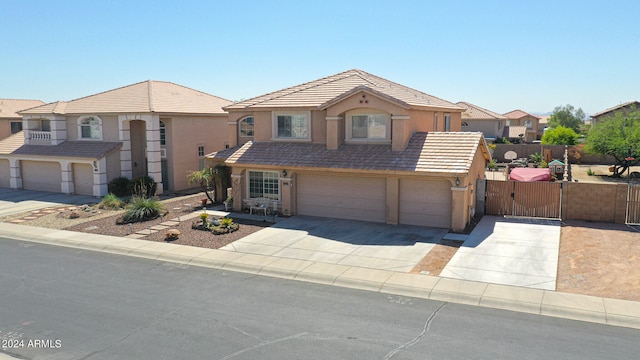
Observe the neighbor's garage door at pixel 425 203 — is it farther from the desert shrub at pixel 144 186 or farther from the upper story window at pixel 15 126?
the upper story window at pixel 15 126

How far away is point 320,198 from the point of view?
2259cm

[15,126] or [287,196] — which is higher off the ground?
[15,126]

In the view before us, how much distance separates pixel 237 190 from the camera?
24250 mm

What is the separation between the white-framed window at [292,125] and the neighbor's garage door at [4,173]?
20.9 meters

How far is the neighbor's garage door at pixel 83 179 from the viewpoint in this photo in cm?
3003

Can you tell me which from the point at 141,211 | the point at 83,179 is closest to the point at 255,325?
the point at 141,211

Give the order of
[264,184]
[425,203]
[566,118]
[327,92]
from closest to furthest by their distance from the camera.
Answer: [425,203], [264,184], [327,92], [566,118]

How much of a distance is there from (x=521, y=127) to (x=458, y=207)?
190 ft

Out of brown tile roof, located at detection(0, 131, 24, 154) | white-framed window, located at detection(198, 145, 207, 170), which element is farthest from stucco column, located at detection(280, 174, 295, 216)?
brown tile roof, located at detection(0, 131, 24, 154)

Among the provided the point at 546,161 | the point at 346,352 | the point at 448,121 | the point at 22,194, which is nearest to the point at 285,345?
the point at 346,352

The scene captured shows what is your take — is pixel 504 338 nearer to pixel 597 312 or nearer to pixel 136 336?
pixel 597 312

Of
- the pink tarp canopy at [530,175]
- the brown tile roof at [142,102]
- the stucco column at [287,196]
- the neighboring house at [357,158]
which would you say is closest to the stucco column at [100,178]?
the brown tile roof at [142,102]

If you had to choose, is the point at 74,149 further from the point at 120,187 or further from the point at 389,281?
the point at 389,281

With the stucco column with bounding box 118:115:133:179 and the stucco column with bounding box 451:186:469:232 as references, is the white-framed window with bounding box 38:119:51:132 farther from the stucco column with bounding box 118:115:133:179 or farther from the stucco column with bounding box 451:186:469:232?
the stucco column with bounding box 451:186:469:232
